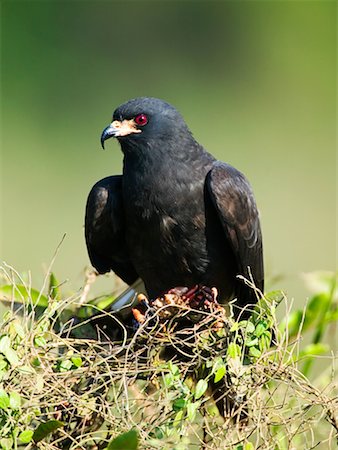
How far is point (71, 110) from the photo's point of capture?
16500mm

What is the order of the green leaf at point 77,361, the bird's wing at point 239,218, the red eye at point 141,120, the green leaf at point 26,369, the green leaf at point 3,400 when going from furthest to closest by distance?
1. the red eye at point 141,120
2. the bird's wing at point 239,218
3. the green leaf at point 77,361
4. the green leaf at point 26,369
5. the green leaf at point 3,400

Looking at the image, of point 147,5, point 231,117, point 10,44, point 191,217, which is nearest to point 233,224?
point 191,217

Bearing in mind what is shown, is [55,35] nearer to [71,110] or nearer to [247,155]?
[71,110]

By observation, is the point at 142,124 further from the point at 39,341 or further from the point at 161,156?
the point at 39,341

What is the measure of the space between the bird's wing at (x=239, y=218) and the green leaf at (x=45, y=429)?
6.88ft

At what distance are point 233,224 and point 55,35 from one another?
12.1m

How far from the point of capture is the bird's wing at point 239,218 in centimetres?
624

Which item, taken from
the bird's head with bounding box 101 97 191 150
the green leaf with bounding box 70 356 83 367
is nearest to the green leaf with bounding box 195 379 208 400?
the green leaf with bounding box 70 356 83 367

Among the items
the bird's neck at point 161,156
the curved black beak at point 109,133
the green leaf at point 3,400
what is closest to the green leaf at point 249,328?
the green leaf at point 3,400

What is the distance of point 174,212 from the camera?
632 cm

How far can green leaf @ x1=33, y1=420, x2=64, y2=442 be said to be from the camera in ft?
14.6

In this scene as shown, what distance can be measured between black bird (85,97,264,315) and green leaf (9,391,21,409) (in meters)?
2.03

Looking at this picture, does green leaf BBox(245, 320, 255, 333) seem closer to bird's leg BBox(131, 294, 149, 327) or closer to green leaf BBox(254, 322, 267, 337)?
green leaf BBox(254, 322, 267, 337)

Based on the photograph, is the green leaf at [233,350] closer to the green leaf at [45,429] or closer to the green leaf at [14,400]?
the green leaf at [45,429]
